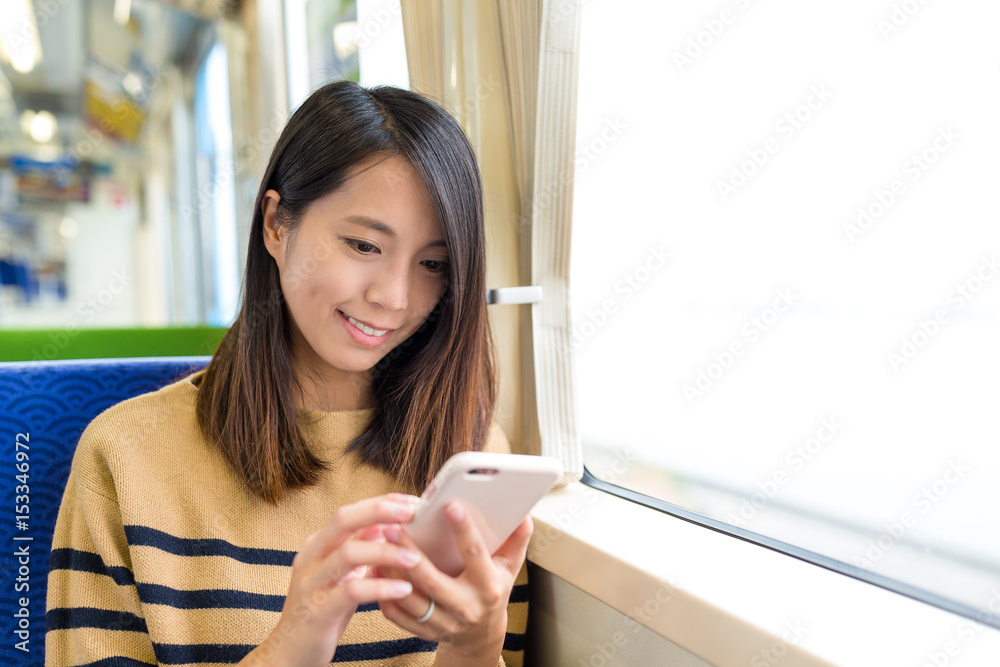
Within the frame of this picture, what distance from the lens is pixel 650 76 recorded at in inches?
47.3

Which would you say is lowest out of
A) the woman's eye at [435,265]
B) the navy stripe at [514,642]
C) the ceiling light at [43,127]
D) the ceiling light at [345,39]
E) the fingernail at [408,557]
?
the navy stripe at [514,642]

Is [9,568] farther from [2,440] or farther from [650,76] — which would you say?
[650,76]

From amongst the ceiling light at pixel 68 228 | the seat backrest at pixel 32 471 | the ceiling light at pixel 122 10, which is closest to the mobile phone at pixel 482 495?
the seat backrest at pixel 32 471

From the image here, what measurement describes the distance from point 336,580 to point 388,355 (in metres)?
0.57

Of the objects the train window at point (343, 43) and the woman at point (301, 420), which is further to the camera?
the train window at point (343, 43)

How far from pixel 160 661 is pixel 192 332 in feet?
2.53

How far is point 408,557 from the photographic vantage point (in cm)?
59

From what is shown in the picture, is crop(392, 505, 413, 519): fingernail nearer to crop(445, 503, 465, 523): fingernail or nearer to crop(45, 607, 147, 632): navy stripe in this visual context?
crop(445, 503, 465, 523): fingernail

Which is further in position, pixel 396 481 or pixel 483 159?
pixel 483 159

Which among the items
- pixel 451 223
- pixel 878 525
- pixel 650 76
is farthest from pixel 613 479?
pixel 650 76

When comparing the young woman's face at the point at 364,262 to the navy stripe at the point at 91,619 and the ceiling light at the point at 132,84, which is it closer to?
the navy stripe at the point at 91,619

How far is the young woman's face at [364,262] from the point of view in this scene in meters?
0.94

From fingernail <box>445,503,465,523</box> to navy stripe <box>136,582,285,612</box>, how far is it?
→ 0.50 meters

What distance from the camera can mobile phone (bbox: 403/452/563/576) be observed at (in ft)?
1.81
